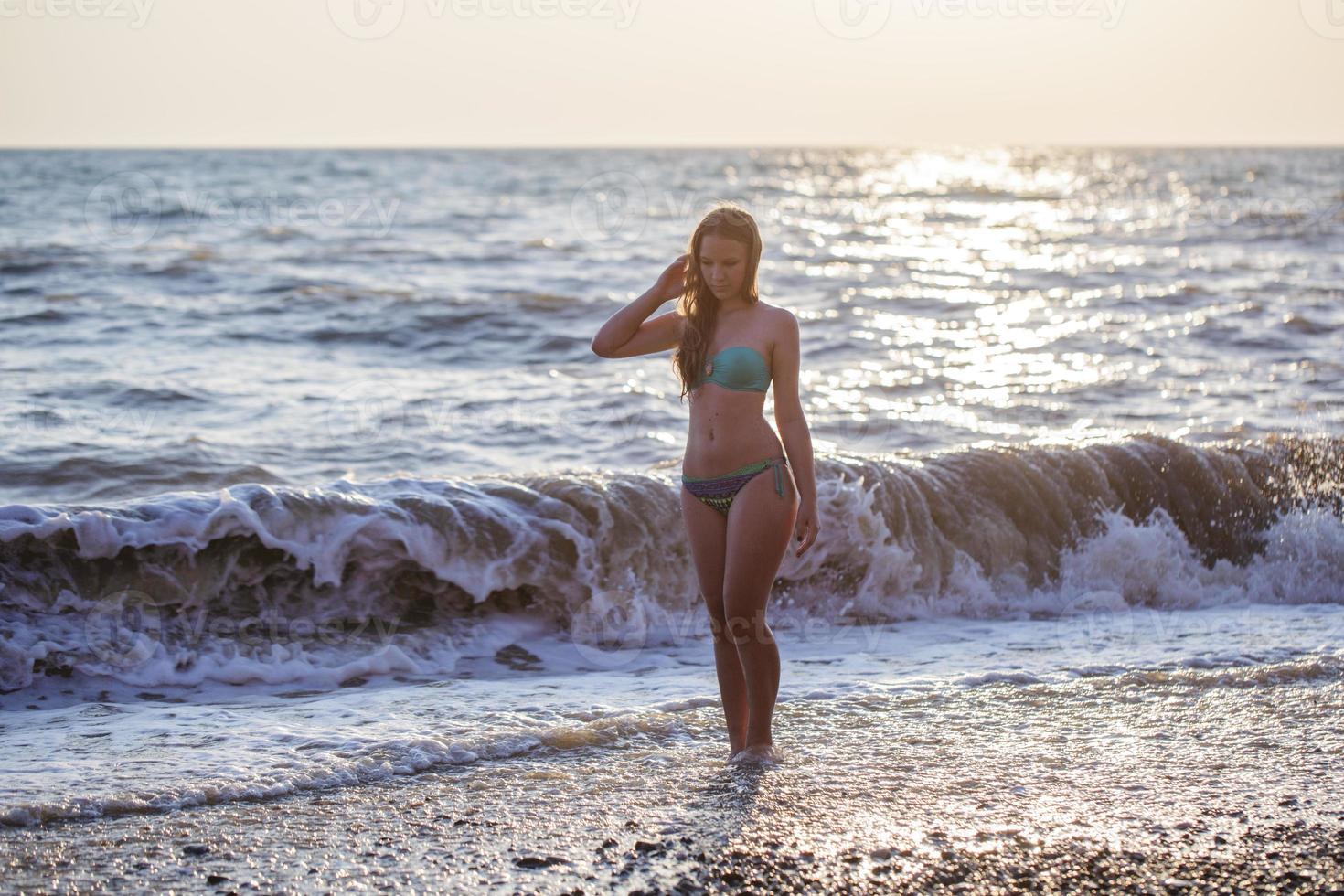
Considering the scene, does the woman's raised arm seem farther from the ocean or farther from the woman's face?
the ocean

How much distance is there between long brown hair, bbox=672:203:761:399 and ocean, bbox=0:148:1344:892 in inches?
61.0

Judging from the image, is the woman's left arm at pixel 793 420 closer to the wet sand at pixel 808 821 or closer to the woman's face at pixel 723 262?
the woman's face at pixel 723 262

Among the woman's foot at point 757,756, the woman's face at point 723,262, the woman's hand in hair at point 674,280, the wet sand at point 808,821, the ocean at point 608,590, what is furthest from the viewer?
the woman's foot at point 757,756

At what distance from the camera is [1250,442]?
10344 millimetres

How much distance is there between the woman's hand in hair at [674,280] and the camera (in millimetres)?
4488

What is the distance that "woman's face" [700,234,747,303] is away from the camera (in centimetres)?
436

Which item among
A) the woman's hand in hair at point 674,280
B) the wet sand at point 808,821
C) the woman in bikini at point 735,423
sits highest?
the woman's hand in hair at point 674,280

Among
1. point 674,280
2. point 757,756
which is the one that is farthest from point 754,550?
point 674,280

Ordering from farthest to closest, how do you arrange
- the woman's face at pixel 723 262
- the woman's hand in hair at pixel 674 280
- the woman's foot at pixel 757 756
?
the woman's foot at pixel 757 756 → the woman's hand in hair at pixel 674 280 → the woman's face at pixel 723 262

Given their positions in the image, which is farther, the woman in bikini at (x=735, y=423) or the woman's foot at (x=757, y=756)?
the woman's foot at (x=757, y=756)

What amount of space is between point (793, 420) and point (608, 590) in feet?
11.5

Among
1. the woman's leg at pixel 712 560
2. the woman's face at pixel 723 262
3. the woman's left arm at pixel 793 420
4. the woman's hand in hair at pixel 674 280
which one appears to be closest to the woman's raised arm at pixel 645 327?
the woman's hand in hair at pixel 674 280

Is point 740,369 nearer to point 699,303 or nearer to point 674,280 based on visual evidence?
point 699,303

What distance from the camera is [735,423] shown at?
176 inches
